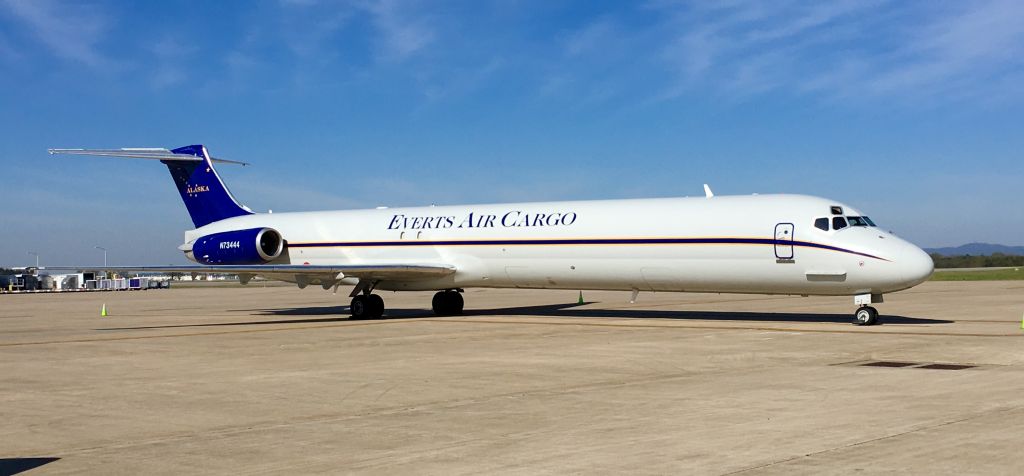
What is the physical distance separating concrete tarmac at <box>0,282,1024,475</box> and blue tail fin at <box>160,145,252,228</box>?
38.3 feet

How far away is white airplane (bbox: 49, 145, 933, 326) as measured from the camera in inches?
802

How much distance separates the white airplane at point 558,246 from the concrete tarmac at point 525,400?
4.54 feet

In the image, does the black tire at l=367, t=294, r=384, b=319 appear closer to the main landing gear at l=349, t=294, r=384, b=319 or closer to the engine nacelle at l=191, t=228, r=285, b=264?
the main landing gear at l=349, t=294, r=384, b=319

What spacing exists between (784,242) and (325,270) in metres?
11.4

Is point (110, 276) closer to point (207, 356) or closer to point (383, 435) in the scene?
point (207, 356)

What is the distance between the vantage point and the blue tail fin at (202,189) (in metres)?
31.9

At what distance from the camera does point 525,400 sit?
10.3 metres

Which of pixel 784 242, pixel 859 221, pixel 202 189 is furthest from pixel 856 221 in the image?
pixel 202 189

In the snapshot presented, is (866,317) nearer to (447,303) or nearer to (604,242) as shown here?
(604,242)

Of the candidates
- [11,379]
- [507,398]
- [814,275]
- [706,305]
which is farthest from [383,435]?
[706,305]

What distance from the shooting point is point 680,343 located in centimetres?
1673

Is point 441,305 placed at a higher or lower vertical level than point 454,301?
lower

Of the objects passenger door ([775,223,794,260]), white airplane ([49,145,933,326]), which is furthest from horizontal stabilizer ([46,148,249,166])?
passenger door ([775,223,794,260])

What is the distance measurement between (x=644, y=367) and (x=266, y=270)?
48.9ft
